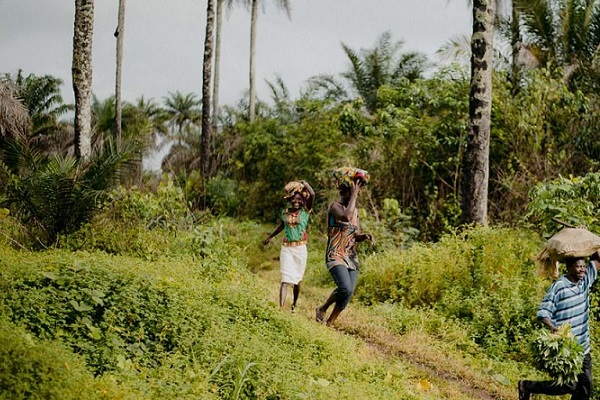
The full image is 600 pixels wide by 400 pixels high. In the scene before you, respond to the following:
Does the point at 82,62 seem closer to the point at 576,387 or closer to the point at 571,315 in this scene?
the point at 571,315

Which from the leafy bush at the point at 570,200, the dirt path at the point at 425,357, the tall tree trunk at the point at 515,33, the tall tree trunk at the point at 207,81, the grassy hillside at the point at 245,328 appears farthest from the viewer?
the tall tree trunk at the point at 207,81

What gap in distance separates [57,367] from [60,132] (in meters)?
29.4

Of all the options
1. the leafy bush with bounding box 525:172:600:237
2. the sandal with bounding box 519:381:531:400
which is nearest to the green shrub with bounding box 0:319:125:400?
the sandal with bounding box 519:381:531:400

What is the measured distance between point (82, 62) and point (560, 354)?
971 centimetres

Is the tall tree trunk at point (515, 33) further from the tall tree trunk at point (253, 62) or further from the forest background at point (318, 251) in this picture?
the tall tree trunk at point (253, 62)

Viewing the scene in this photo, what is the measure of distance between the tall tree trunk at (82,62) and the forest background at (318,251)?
0.68 feet

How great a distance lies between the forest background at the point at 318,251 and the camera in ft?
19.9

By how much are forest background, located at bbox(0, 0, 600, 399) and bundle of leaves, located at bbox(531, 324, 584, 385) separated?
1178mm

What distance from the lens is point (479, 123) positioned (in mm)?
12484

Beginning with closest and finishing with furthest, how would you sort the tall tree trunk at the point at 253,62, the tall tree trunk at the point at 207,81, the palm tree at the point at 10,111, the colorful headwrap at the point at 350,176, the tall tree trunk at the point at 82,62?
the colorful headwrap at the point at 350,176
the tall tree trunk at the point at 82,62
the palm tree at the point at 10,111
the tall tree trunk at the point at 207,81
the tall tree trunk at the point at 253,62

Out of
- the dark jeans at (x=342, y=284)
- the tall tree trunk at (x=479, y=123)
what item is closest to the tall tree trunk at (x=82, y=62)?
the dark jeans at (x=342, y=284)

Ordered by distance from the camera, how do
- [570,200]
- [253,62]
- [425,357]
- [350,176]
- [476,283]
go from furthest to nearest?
[253,62], [476,283], [570,200], [350,176], [425,357]

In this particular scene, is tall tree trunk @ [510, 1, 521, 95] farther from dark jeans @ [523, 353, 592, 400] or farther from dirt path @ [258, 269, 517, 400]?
dark jeans @ [523, 353, 592, 400]

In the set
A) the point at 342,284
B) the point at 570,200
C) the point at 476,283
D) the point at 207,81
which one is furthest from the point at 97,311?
the point at 207,81
